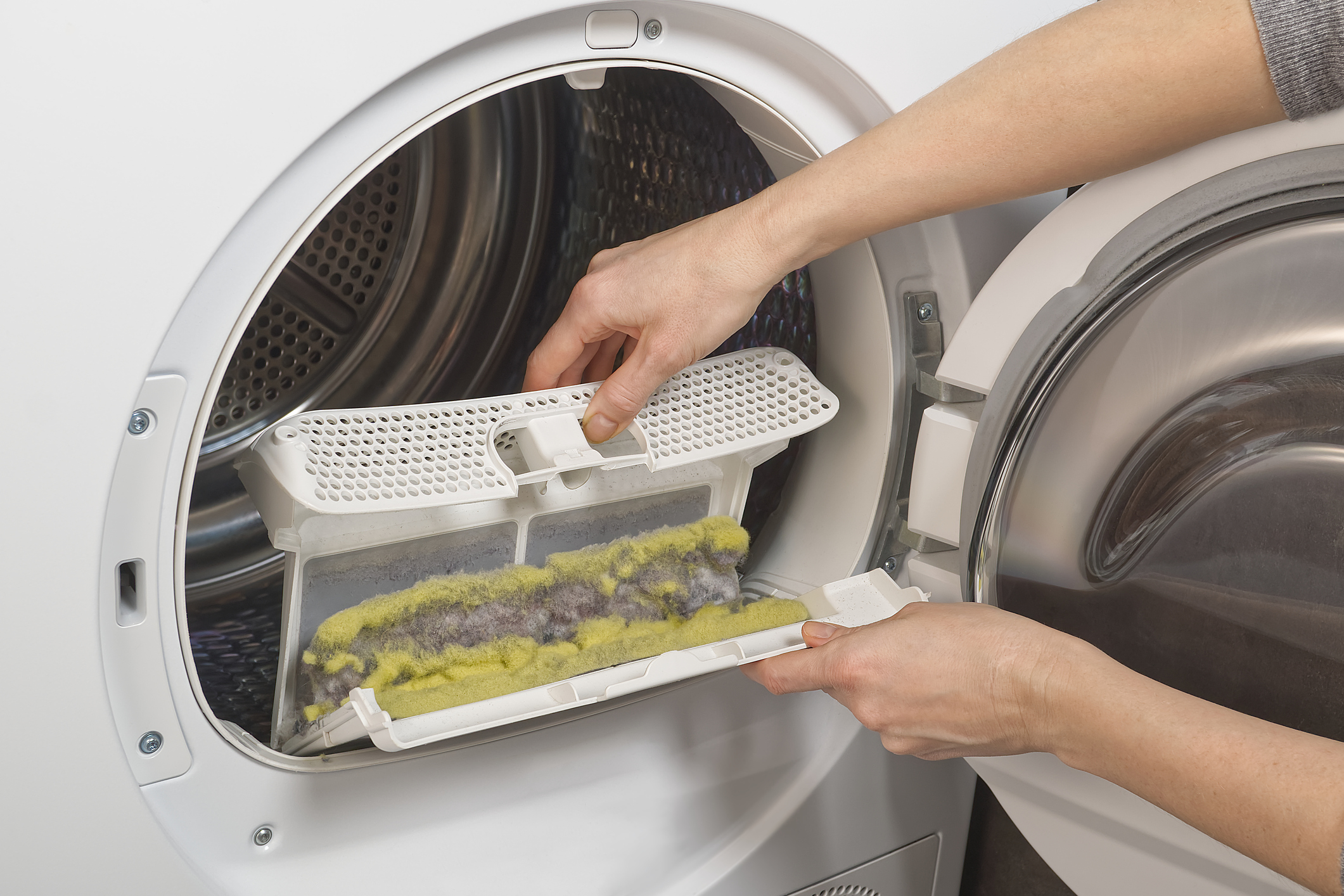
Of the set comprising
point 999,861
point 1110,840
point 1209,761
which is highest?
point 1209,761

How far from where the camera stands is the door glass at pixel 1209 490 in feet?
1.82

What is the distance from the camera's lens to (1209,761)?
0.51 metres

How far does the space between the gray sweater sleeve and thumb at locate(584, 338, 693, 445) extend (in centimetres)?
37

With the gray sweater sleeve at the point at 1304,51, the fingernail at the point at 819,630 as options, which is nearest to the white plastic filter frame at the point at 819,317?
the fingernail at the point at 819,630

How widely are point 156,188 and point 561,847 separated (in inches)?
19.6

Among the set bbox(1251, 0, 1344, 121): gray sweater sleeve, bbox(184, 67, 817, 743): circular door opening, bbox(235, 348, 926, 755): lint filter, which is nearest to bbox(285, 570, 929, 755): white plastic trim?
bbox(235, 348, 926, 755): lint filter

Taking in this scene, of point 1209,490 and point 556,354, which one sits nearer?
point 1209,490

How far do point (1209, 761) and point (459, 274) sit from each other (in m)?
0.74

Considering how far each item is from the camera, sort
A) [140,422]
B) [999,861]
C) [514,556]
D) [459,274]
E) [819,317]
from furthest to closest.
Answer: [999,861]
[459,274]
[819,317]
[514,556]
[140,422]

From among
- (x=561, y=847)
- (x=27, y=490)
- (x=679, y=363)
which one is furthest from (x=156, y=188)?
(x=561, y=847)

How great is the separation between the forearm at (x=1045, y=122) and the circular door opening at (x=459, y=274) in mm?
215

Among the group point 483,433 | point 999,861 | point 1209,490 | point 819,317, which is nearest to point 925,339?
point 819,317

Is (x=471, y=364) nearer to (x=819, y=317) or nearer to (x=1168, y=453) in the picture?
(x=819, y=317)

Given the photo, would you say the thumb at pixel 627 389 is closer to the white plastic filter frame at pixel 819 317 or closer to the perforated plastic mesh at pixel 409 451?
the perforated plastic mesh at pixel 409 451
